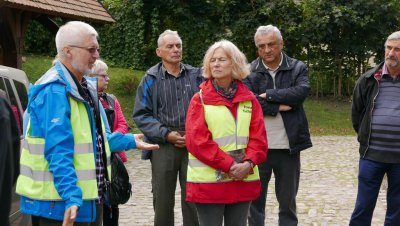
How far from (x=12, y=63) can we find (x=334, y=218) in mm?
6916

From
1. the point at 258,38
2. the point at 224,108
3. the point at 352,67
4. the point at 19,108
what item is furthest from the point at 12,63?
the point at 352,67

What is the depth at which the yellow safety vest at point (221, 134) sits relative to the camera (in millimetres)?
4867

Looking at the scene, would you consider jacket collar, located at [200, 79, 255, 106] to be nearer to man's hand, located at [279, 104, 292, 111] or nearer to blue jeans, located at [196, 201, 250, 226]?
blue jeans, located at [196, 201, 250, 226]

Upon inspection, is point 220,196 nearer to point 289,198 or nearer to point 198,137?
point 198,137

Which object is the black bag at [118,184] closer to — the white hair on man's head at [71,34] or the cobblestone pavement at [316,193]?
the white hair on man's head at [71,34]

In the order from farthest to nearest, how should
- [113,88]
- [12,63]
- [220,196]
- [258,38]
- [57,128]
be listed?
[113,88] < [12,63] < [258,38] < [220,196] < [57,128]

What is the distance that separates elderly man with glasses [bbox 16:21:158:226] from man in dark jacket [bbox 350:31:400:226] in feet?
9.33

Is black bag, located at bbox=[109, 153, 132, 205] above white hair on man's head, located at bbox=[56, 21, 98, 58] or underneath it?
underneath

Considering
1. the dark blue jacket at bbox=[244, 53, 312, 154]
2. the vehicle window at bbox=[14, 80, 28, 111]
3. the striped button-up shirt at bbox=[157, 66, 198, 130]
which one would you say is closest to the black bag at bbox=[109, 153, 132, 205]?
the striped button-up shirt at bbox=[157, 66, 198, 130]

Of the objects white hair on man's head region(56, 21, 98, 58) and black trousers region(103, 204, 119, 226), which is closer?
white hair on man's head region(56, 21, 98, 58)

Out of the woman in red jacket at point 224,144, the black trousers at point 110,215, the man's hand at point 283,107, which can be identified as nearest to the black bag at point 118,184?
the black trousers at point 110,215

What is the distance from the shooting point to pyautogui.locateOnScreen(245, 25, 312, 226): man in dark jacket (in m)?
5.95

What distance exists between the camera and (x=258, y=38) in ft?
19.7

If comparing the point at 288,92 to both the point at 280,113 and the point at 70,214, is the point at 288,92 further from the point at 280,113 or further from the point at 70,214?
the point at 70,214
